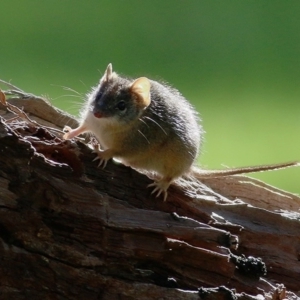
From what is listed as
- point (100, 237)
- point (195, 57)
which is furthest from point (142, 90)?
point (195, 57)

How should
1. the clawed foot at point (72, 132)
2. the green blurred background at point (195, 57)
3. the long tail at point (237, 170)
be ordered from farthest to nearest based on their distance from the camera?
the green blurred background at point (195, 57)
the long tail at point (237, 170)
the clawed foot at point (72, 132)

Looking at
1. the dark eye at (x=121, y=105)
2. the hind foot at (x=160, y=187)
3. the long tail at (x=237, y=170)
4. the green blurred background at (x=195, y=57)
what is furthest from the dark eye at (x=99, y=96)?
the green blurred background at (x=195, y=57)

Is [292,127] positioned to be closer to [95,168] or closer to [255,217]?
[255,217]

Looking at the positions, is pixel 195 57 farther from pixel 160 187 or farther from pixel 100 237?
pixel 100 237

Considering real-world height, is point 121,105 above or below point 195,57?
below

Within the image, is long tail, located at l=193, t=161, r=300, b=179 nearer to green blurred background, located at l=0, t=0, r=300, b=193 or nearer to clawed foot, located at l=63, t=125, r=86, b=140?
clawed foot, located at l=63, t=125, r=86, b=140

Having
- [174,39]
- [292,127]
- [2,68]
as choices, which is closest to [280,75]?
[292,127]

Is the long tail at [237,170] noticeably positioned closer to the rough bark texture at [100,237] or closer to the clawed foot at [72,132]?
the rough bark texture at [100,237]
